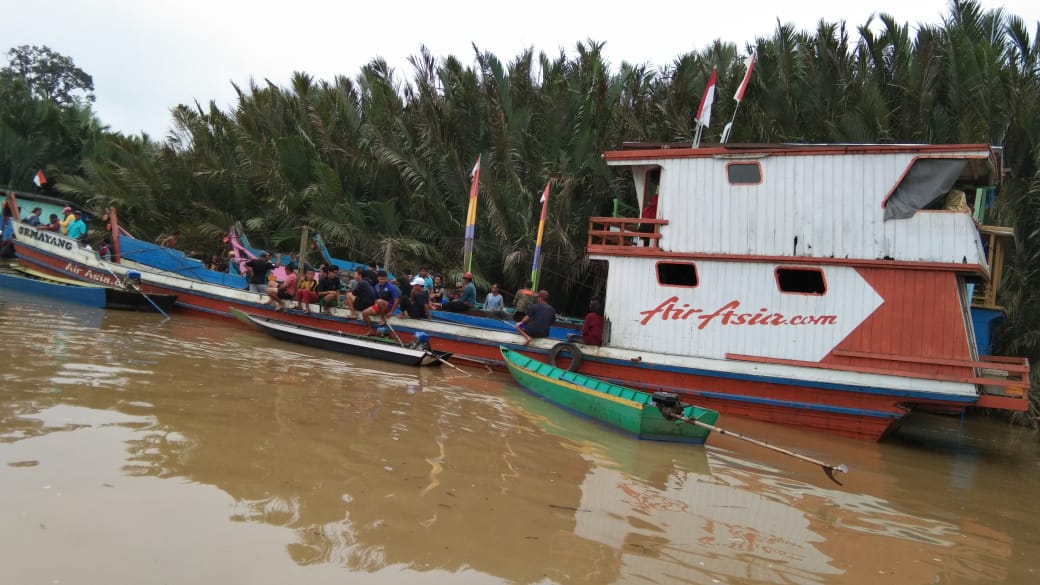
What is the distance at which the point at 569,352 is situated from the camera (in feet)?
40.4

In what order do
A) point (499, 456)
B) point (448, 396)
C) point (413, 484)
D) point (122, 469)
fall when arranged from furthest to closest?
point (448, 396) < point (499, 456) < point (413, 484) < point (122, 469)

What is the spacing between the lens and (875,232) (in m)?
10.6

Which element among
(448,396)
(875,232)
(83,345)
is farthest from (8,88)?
(875,232)

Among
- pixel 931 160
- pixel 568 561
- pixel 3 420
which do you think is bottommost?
pixel 568 561

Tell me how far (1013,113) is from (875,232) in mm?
6860

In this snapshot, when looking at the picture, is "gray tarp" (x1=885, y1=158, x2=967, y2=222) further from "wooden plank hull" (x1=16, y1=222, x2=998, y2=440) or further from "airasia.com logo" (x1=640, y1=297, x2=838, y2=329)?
"wooden plank hull" (x1=16, y1=222, x2=998, y2=440)

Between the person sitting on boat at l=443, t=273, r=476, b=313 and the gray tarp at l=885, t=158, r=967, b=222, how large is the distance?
7.94m

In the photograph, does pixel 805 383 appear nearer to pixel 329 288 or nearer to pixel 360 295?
pixel 360 295

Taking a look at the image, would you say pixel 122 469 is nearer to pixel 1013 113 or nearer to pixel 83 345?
pixel 83 345

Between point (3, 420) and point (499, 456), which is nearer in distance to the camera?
point (3, 420)

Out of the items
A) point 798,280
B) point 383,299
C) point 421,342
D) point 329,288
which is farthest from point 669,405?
point 329,288

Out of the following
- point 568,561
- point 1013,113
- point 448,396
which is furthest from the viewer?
point 1013,113

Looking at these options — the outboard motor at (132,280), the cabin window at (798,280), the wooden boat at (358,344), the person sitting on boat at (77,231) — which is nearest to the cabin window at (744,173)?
the cabin window at (798,280)

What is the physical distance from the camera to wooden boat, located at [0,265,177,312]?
15.5m
